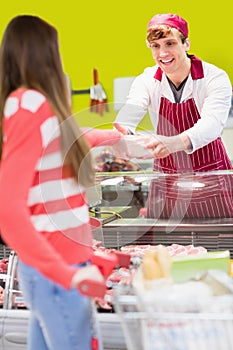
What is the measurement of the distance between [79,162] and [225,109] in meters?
1.43

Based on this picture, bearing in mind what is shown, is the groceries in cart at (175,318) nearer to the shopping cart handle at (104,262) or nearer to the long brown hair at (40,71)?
the shopping cart handle at (104,262)

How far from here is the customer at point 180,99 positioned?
2807 mm

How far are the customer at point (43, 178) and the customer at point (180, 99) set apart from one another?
1116 mm

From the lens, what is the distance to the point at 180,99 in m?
3.12

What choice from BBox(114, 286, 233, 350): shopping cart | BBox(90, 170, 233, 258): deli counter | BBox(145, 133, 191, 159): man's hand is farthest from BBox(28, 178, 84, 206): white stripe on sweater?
BBox(90, 170, 233, 258): deli counter

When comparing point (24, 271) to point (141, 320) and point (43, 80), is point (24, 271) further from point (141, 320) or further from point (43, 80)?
point (43, 80)

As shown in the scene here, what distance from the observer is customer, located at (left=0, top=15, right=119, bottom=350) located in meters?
1.46

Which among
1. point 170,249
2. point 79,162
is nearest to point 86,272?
point 79,162

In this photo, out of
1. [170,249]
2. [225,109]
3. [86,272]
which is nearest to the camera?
[86,272]

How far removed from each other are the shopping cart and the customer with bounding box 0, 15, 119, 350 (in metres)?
0.15

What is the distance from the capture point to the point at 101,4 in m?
6.00

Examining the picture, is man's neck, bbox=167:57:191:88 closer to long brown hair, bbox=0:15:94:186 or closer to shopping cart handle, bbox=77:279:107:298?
long brown hair, bbox=0:15:94:186

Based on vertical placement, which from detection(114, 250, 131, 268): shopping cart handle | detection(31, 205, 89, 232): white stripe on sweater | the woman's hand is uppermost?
detection(31, 205, 89, 232): white stripe on sweater

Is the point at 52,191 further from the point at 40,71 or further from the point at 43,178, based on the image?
the point at 40,71
